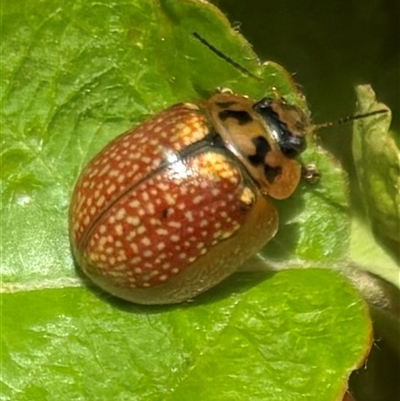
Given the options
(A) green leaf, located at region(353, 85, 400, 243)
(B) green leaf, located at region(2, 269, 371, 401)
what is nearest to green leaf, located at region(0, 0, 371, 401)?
(B) green leaf, located at region(2, 269, 371, 401)

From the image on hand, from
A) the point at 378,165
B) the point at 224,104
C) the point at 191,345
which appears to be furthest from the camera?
the point at 224,104

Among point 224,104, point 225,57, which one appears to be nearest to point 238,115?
point 224,104

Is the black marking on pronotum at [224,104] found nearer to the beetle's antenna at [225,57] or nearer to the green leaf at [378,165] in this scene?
the beetle's antenna at [225,57]

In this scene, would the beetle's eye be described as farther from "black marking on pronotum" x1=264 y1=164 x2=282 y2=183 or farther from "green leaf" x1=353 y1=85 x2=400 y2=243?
"green leaf" x1=353 y1=85 x2=400 y2=243

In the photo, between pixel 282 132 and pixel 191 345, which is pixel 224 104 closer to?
pixel 282 132

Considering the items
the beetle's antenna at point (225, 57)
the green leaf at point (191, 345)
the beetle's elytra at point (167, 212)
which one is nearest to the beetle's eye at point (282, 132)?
the beetle's elytra at point (167, 212)

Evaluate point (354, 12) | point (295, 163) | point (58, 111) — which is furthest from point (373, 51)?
point (58, 111)

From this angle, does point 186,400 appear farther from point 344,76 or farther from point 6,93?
point 344,76
